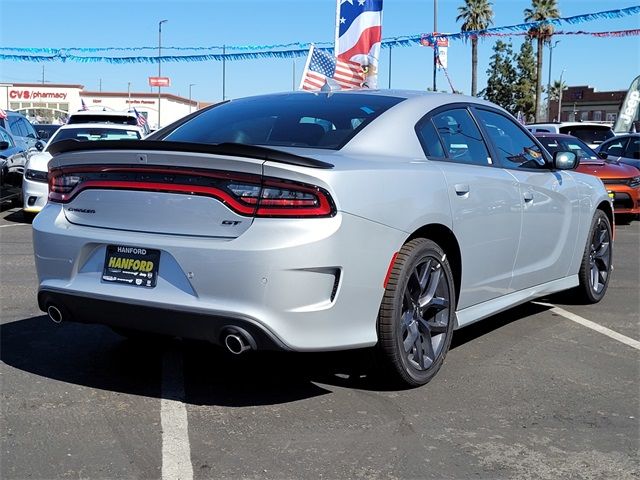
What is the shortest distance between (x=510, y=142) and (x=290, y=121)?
5.52 ft

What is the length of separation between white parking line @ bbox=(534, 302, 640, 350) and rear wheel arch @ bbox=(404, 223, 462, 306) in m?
1.52

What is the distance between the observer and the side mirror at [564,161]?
556 cm

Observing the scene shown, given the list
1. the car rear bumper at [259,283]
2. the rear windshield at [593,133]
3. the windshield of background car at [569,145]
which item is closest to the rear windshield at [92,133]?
the windshield of background car at [569,145]

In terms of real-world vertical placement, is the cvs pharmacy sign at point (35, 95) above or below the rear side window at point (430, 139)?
above

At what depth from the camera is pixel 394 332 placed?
390 cm

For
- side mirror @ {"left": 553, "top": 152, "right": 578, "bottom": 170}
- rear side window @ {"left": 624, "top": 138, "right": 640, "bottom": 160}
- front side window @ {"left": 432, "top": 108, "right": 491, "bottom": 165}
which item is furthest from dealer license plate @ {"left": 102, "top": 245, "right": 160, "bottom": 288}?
rear side window @ {"left": 624, "top": 138, "right": 640, "bottom": 160}

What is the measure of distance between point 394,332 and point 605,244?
3367mm

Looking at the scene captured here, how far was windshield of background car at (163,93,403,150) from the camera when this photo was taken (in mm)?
4305

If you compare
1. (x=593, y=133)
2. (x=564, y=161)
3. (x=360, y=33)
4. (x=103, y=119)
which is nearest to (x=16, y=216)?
(x=103, y=119)

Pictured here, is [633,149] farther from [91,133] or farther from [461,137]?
[461,137]

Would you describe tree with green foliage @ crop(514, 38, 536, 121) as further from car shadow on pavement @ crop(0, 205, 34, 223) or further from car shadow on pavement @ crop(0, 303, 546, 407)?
car shadow on pavement @ crop(0, 303, 546, 407)

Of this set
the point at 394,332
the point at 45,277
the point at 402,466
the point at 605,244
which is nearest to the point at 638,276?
the point at 605,244

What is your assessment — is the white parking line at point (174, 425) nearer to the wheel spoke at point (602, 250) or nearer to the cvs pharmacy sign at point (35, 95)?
the wheel spoke at point (602, 250)

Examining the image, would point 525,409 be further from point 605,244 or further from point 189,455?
point 605,244
